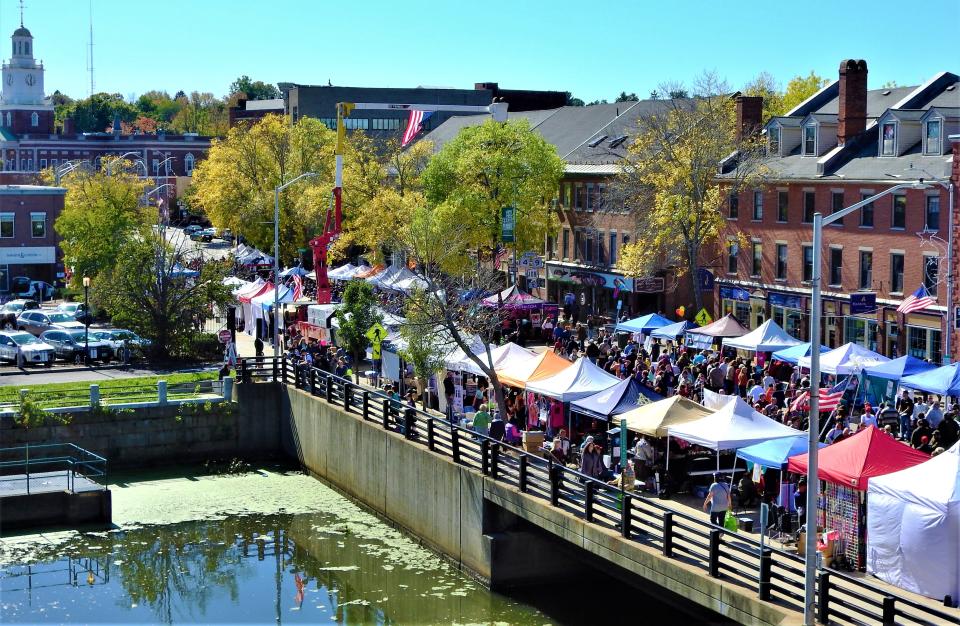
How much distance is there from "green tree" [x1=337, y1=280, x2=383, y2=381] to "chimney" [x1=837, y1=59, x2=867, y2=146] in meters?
21.3

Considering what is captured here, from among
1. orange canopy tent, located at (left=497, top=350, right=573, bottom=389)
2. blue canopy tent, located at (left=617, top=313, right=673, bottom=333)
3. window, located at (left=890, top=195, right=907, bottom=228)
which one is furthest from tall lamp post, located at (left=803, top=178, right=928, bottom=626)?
window, located at (left=890, top=195, right=907, bottom=228)

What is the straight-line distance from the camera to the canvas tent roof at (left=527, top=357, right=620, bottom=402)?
32.1m

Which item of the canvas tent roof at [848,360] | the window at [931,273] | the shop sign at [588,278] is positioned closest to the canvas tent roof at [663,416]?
the canvas tent roof at [848,360]

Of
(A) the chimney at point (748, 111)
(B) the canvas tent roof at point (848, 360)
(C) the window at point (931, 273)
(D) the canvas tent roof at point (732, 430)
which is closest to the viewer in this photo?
(D) the canvas tent roof at point (732, 430)

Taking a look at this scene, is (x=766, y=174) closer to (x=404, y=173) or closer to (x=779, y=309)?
(x=779, y=309)

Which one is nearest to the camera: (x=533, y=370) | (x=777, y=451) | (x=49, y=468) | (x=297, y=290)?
(x=777, y=451)

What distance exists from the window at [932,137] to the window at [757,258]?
925 centimetres

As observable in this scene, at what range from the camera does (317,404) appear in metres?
39.9

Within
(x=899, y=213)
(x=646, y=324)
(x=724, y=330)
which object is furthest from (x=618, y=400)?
(x=899, y=213)

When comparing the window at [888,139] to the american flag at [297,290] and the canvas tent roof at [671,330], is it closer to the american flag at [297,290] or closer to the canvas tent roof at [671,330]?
the canvas tent roof at [671,330]

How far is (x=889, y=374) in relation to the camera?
3400cm

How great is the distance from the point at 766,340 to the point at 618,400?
34.4 ft

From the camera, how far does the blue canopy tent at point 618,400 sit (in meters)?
30.6

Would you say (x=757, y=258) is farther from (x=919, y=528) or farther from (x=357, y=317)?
(x=919, y=528)
